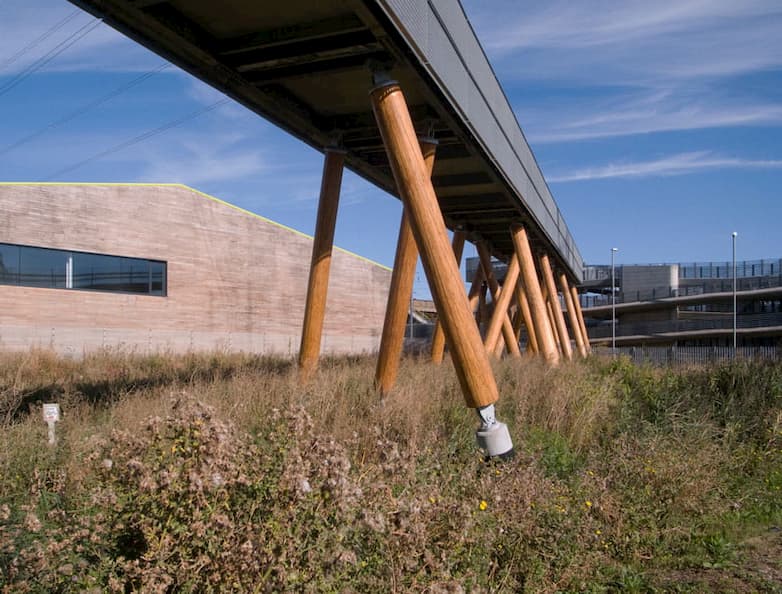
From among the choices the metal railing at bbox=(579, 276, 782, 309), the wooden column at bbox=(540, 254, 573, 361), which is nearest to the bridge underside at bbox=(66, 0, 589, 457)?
the wooden column at bbox=(540, 254, 573, 361)

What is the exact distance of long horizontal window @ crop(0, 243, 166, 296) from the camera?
23.5m

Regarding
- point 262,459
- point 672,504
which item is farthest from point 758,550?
point 262,459

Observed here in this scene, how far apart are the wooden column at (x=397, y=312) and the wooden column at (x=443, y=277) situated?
1511 millimetres

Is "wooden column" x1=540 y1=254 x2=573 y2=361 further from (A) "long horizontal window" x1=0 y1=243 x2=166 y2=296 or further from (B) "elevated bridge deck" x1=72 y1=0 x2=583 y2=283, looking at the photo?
(A) "long horizontal window" x1=0 y1=243 x2=166 y2=296

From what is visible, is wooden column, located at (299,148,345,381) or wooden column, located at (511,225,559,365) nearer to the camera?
wooden column, located at (299,148,345,381)

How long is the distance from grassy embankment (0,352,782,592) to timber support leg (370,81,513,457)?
536 mm

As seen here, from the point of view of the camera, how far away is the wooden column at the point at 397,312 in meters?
8.91

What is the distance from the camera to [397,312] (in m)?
9.05

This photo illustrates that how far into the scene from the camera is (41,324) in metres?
24.2

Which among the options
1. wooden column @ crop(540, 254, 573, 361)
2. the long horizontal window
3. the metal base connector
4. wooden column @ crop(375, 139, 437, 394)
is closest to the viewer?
the metal base connector

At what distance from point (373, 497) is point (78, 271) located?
79.7 feet

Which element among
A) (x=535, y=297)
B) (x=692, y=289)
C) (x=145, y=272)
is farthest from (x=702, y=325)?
(x=145, y=272)

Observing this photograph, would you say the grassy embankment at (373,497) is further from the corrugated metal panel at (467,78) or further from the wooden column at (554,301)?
the wooden column at (554,301)

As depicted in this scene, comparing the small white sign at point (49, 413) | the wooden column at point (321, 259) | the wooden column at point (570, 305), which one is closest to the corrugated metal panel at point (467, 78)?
the wooden column at point (321, 259)
